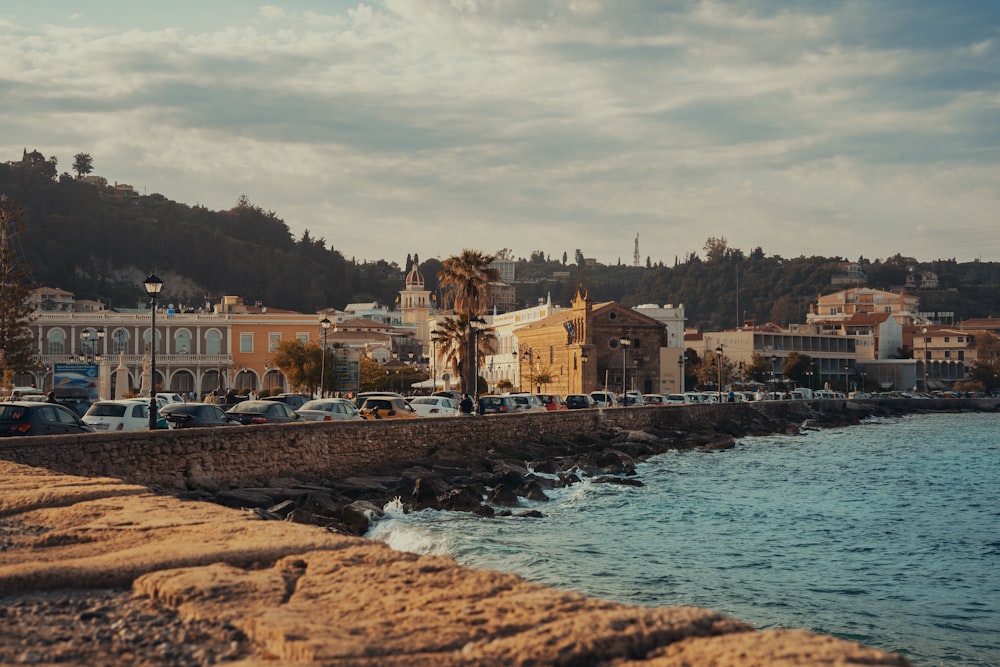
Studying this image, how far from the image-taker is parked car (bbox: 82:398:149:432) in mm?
27188

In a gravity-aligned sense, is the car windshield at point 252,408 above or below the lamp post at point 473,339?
below

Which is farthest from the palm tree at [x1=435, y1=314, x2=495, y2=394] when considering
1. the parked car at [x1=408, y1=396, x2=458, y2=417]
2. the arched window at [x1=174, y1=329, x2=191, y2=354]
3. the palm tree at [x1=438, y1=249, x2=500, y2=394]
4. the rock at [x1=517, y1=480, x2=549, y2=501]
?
the arched window at [x1=174, y1=329, x2=191, y2=354]

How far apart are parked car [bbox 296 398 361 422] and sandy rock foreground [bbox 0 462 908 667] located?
24971mm

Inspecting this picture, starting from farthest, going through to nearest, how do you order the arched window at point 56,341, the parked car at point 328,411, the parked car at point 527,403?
the arched window at point 56,341 < the parked car at point 527,403 < the parked car at point 328,411

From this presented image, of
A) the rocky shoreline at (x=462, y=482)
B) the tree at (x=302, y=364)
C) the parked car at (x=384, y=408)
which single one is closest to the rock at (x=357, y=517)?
the rocky shoreline at (x=462, y=482)

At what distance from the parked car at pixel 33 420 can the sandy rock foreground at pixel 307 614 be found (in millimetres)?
15326

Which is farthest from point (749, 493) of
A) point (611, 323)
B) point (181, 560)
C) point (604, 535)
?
point (611, 323)

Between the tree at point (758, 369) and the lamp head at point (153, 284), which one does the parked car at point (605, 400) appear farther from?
the tree at point (758, 369)

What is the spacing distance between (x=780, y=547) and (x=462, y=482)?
10.6 metres

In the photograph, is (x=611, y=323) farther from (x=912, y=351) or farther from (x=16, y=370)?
(x=912, y=351)

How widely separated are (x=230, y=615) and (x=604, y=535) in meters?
18.2

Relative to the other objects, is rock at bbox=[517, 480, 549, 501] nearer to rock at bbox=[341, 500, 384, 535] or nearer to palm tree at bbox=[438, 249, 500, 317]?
rock at bbox=[341, 500, 384, 535]

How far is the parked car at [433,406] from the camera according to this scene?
A: 3938cm

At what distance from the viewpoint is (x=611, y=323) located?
8700 centimetres
